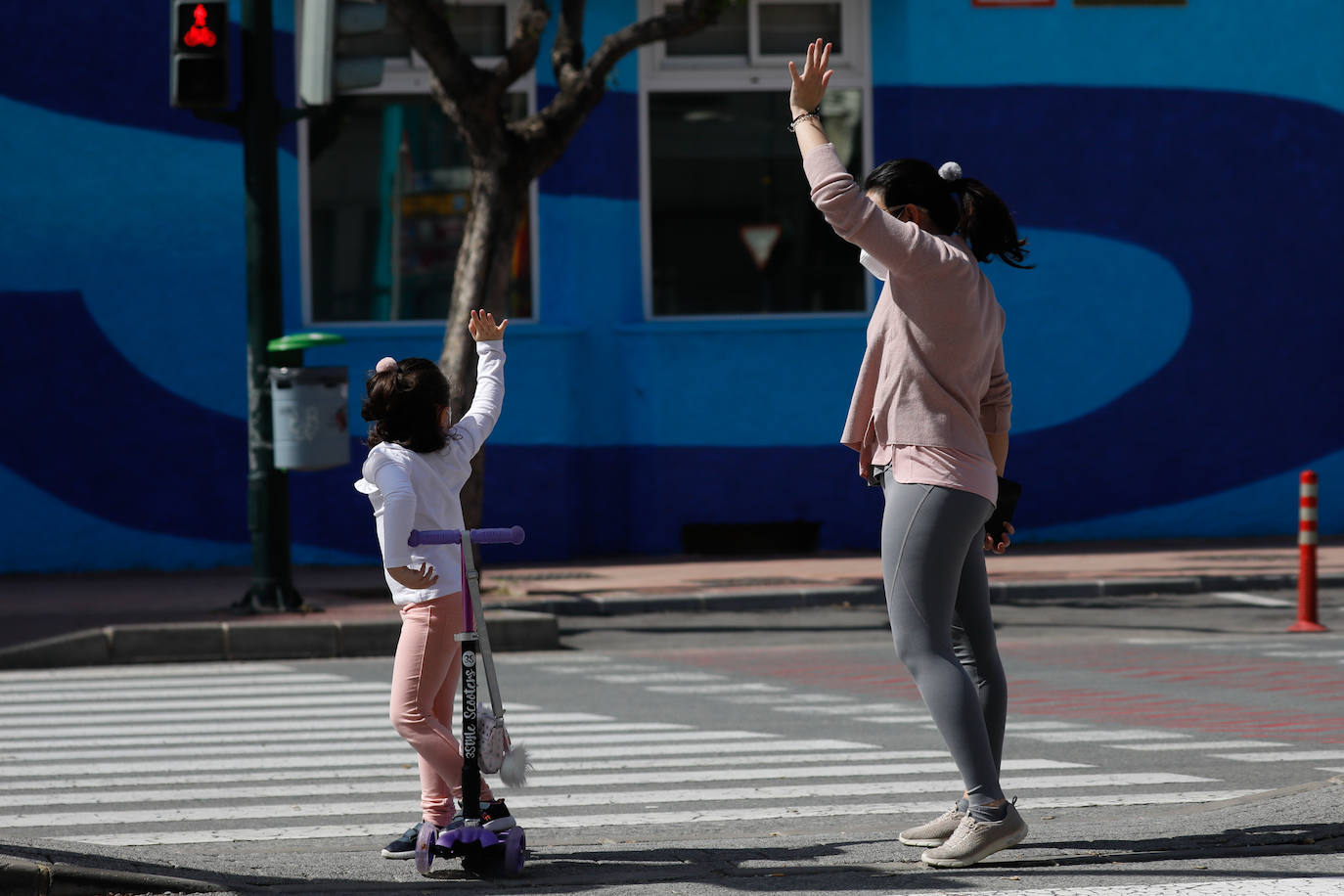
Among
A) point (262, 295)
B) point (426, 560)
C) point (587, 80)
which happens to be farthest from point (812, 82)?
point (587, 80)

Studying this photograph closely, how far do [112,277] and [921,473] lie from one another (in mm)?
12331

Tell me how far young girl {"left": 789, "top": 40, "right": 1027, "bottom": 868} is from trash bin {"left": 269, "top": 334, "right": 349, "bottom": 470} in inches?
291

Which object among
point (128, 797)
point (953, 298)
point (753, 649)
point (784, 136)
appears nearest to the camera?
point (953, 298)

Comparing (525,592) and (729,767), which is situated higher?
(729,767)

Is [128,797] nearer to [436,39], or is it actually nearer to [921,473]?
[921,473]

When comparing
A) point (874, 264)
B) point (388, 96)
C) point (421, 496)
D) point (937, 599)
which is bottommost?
point (937, 599)

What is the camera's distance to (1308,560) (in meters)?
12.0

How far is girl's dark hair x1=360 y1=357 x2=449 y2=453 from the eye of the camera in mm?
5332

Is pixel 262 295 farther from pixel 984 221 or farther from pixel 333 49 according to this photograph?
pixel 984 221

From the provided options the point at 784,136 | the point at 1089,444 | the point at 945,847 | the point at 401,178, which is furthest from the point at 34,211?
the point at 945,847

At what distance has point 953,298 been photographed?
16.9ft

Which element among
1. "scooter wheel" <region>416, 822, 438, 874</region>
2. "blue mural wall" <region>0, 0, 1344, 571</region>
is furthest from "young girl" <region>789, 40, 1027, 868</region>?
"blue mural wall" <region>0, 0, 1344, 571</region>

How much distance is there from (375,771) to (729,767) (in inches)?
52.8

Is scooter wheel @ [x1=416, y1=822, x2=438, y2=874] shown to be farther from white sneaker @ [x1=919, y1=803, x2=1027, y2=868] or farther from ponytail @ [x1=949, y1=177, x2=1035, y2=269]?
ponytail @ [x1=949, y1=177, x2=1035, y2=269]
